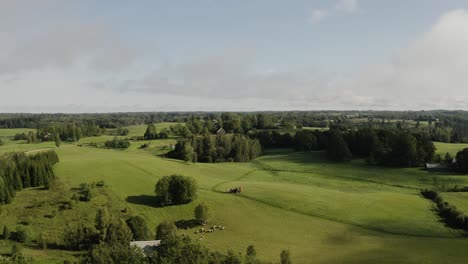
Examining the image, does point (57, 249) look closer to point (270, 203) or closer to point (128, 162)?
point (270, 203)

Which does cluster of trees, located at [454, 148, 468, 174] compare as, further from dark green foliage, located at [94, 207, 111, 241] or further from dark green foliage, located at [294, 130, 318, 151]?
dark green foliage, located at [94, 207, 111, 241]

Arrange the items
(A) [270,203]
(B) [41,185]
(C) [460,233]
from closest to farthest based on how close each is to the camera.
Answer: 1. (C) [460,233]
2. (A) [270,203]
3. (B) [41,185]

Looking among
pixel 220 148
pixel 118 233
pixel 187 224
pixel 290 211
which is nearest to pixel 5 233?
pixel 118 233

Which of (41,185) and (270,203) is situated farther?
(41,185)

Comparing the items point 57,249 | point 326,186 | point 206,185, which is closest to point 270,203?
point 206,185

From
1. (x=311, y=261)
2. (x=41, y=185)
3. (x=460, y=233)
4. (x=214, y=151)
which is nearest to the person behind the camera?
(x=311, y=261)

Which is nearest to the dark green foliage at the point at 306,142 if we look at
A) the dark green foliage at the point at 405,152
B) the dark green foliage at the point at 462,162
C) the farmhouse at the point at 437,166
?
the dark green foliage at the point at 405,152

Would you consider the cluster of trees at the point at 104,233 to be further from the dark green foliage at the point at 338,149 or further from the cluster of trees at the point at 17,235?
the dark green foliage at the point at 338,149

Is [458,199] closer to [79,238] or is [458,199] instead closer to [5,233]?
[79,238]
